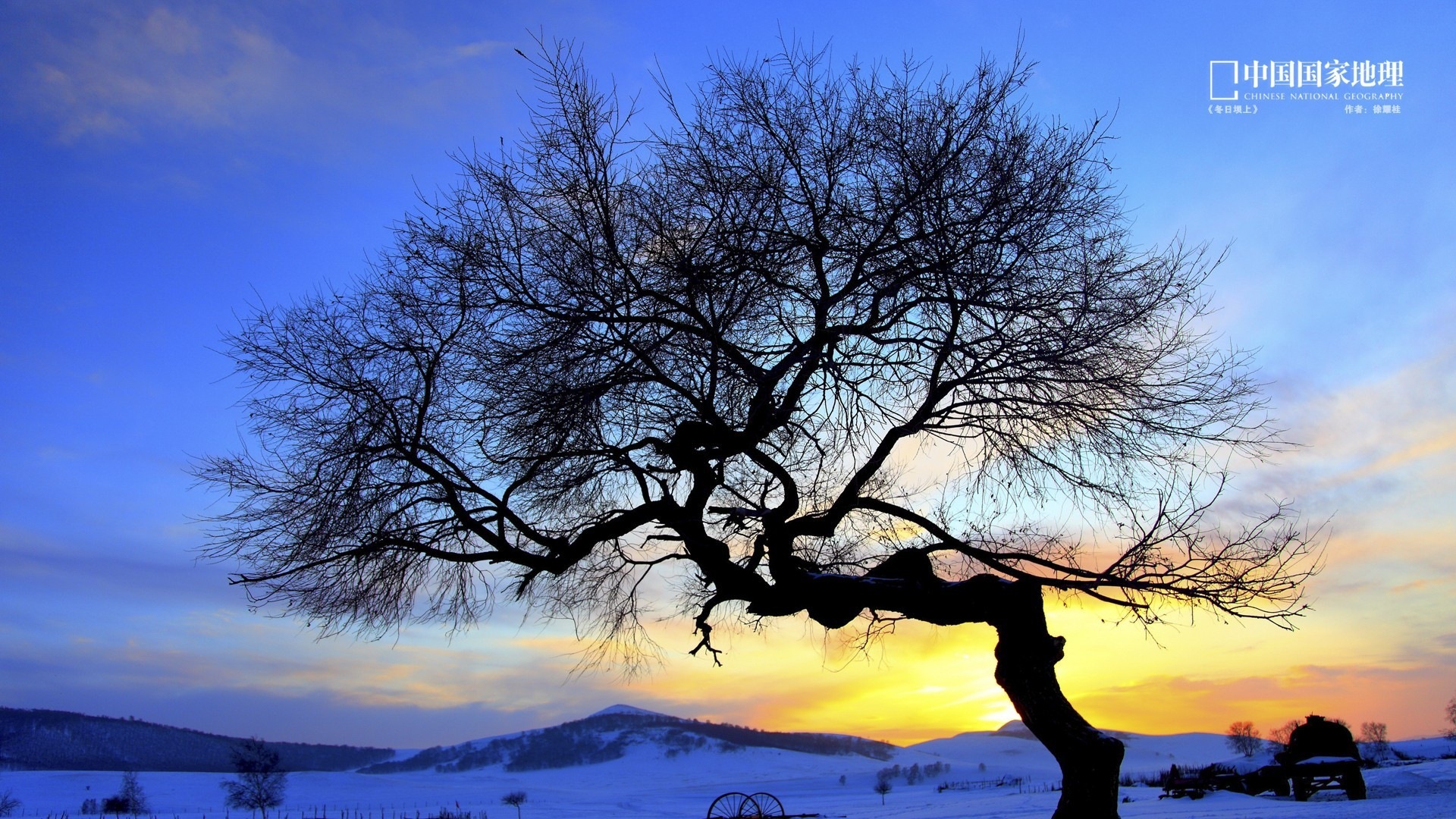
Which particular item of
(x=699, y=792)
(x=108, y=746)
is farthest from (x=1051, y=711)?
(x=108, y=746)

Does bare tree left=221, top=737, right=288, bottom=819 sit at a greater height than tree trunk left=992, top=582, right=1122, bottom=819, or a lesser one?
lesser

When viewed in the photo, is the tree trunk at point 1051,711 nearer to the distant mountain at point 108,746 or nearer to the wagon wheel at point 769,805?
the wagon wheel at point 769,805

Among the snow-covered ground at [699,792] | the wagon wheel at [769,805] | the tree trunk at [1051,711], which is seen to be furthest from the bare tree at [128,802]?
the tree trunk at [1051,711]

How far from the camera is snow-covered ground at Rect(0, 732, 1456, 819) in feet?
75.4

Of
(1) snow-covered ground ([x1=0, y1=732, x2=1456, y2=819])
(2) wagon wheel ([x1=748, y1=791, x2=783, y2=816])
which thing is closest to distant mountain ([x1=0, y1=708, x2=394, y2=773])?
(1) snow-covered ground ([x1=0, y1=732, x2=1456, y2=819])

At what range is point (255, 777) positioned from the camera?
67000 millimetres

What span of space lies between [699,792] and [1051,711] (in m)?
109

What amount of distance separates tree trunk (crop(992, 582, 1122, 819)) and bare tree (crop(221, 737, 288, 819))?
2819 inches

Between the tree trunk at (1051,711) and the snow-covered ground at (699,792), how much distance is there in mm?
11772

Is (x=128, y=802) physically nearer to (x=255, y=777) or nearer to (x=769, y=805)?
(x=255, y=777)

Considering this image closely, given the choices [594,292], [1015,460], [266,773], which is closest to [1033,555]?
[1015,460]

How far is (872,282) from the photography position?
7871 millimetres

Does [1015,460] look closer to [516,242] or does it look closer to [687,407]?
[687,407]

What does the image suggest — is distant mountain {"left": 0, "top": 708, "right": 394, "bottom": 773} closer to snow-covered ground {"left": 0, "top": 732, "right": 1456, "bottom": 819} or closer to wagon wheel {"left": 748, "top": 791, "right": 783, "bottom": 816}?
snow-covered ground {"left": 0, "top": 732, "right": 1456, "bottom": 819}
